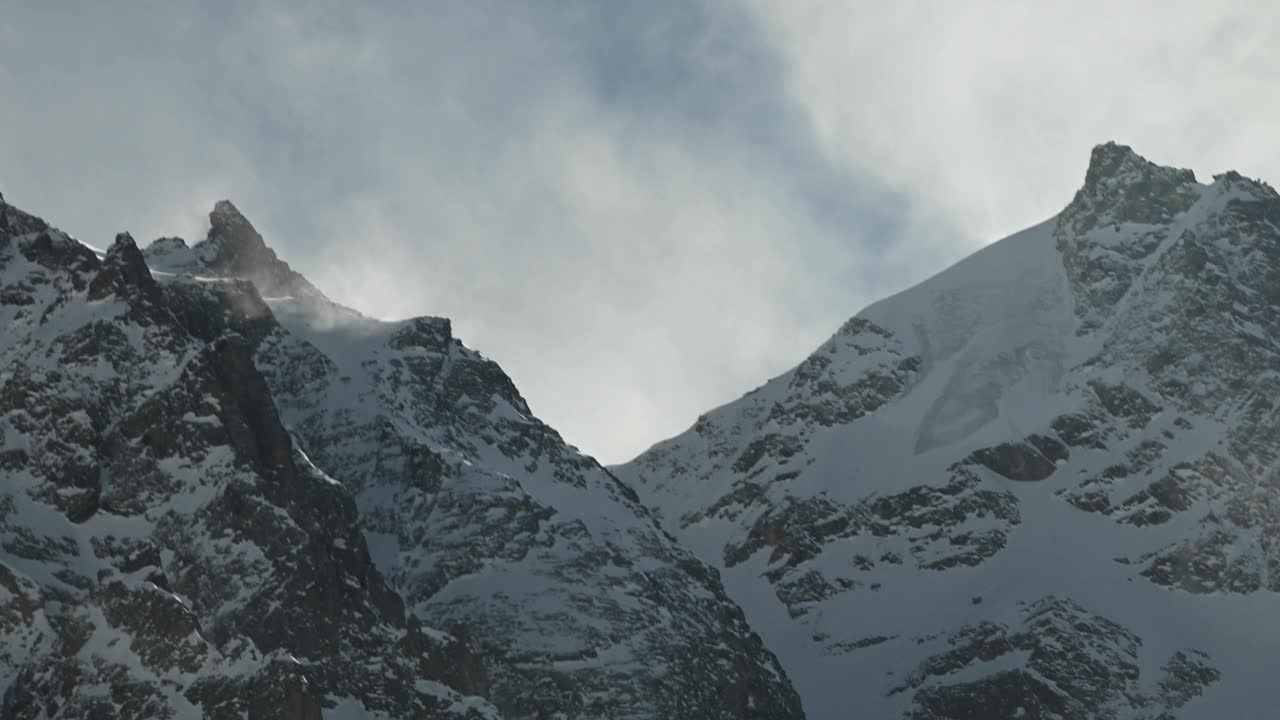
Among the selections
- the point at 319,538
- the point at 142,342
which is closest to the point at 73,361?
the point at 142,342

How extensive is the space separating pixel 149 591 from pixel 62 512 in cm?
1237

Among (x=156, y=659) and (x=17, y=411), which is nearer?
(x=156, y=659)

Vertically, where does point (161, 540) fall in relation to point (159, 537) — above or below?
below

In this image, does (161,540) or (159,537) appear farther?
(159,537)

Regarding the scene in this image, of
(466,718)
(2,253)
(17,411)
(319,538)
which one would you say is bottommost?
(466,718)

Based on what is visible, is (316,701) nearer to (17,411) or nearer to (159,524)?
(159,524)

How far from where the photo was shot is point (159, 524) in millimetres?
178125

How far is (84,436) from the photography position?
178500mm

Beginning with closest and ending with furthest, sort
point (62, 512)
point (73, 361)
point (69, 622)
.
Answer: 1. point (69, 622)
2. point (62, 512)
3. point (73, 361)

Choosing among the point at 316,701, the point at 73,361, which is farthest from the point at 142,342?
the point at 316,701

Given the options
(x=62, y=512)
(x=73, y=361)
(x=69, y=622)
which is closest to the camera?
(x=69, y=622)

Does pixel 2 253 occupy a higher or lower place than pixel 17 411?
higher

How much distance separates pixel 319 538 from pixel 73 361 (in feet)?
73.8

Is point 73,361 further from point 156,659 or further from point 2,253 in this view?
point 156,659
